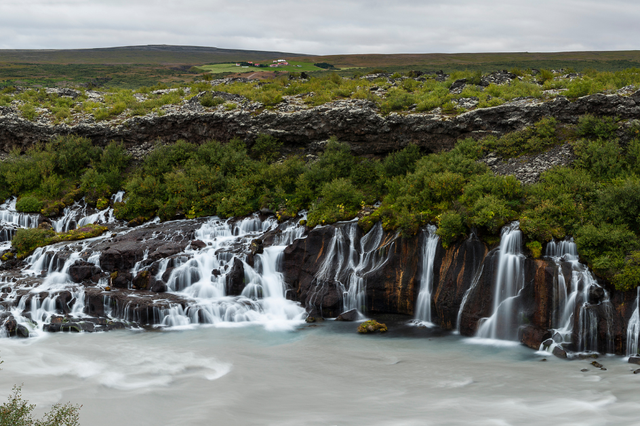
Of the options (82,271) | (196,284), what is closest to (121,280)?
(82,271)

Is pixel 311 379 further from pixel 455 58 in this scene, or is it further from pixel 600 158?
pixel 455 58

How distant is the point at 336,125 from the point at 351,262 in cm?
981

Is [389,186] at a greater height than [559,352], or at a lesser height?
greater

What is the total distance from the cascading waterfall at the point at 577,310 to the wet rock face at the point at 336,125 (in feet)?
30.4

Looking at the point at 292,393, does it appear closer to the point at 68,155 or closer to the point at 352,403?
the point at 352,403

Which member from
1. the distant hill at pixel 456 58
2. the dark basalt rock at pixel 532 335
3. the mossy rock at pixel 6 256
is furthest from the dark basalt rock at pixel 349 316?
the distant hill at pixel 456 58

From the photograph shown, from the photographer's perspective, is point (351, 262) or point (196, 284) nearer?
point (351, 262)

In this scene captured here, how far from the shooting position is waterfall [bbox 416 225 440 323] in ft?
57.5

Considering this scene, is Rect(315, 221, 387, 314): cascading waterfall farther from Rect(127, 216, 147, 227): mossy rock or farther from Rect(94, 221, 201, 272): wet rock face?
Rect(127, 216, 147, 227): mossy rock

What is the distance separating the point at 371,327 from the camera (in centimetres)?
1662

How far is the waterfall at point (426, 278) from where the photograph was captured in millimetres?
17531

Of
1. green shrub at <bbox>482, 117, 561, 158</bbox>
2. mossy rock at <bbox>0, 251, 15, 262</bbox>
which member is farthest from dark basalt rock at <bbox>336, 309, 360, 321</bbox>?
mossy rock at <bbox>0, 251, 15, 262</bbox>

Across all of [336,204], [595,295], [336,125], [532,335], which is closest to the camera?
[595,295]

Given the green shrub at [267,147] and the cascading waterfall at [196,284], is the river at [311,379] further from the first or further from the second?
the green shrub at [267,147]
